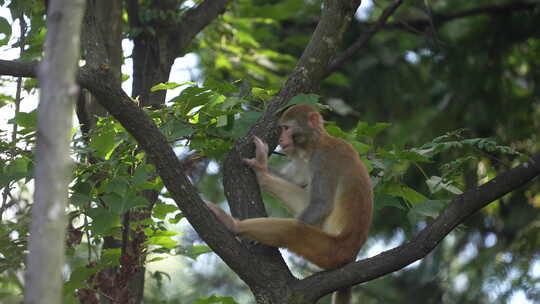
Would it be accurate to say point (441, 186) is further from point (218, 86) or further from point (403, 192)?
point (218, 86)

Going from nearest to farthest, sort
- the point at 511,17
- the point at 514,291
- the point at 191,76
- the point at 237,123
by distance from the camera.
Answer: the point at 237,123, the point at 514,291, the point at 191,76, the point at 511,17

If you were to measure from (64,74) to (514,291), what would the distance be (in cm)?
632

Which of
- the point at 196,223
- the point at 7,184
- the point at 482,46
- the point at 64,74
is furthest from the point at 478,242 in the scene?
the point at 64,74

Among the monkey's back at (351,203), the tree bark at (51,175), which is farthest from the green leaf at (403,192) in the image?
the tree bark at (51,175)

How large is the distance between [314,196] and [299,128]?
2.18 feet

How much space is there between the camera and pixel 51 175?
81.8 inches

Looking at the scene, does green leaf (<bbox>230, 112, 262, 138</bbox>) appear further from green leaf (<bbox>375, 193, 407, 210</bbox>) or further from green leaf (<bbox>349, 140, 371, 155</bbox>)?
green leaf (<bbox>375, 193, 407, 210</bbox>)

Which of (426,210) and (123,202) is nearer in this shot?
(123,202)

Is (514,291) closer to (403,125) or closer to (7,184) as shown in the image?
(403,125)

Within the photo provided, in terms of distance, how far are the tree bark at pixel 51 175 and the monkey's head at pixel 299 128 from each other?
3.95 meters

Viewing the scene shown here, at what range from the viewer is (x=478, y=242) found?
33.2 feet

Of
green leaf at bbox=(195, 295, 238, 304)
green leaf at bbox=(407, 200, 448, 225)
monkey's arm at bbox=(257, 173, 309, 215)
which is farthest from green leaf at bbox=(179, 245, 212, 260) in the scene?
green leaf at bbox=(407, 200, 448, 225)

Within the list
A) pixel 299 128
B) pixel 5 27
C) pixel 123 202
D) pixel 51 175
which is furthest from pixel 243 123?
pixel 51 175

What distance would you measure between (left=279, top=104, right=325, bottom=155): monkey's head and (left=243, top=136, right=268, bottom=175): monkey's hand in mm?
434
